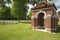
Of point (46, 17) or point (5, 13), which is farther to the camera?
point (5, 13)

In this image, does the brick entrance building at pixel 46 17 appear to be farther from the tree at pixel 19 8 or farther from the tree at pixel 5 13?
the tree at pixel 5 13

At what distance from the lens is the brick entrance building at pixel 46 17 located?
2548cm

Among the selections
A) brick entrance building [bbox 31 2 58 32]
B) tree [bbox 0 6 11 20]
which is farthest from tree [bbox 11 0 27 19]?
tree [bbox 0 6 11 20]

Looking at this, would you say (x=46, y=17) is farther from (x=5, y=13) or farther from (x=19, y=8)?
(x=5, y=13)

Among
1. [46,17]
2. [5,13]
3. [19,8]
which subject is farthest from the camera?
[5,13]

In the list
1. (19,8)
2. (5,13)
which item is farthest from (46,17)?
(5,13)

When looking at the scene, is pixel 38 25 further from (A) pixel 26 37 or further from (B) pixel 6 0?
(B) pixel 6 0

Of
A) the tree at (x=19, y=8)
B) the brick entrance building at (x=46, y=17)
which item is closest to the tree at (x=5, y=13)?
the tree at (x=19, y=8)

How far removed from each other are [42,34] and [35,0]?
690 inches

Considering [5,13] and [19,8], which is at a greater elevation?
[19,8]

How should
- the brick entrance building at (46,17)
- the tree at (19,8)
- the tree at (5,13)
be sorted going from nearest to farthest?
the brick entrance building at (46,17) < the tree at (19,8) < the tree at (5,13)

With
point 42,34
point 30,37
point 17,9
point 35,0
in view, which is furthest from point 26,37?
point 17,9

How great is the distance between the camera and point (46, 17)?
26172 millimetres

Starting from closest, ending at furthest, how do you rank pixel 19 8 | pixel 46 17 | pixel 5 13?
pixel 46 17 → pixel 19 8 → pixel 5 13
